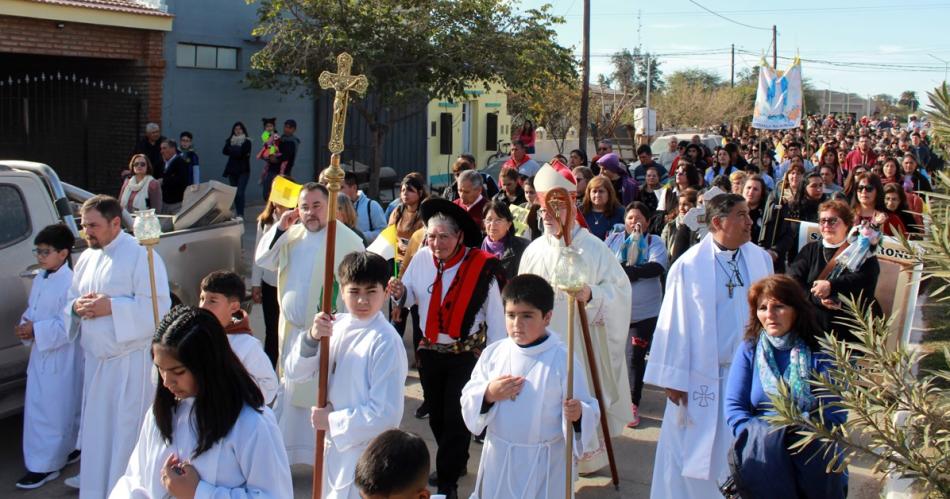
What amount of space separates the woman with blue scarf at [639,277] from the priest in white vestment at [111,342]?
350cm

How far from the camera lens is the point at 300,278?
6512mm

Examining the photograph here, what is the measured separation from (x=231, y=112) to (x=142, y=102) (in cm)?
213

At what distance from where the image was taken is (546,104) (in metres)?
30.8

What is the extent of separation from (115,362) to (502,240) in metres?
2.89

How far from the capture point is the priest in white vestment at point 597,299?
20.4ft

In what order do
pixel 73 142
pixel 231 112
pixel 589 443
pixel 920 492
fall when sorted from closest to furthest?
pixel 920 492, pixel 589 443, pixel 73 142, pixel 231 112

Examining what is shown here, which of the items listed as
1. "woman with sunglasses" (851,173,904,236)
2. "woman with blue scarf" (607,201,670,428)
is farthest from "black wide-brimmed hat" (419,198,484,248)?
"woman with sunglasses" (851,173,904,236)


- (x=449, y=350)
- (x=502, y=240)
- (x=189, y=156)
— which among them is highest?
(x=189, y=156)

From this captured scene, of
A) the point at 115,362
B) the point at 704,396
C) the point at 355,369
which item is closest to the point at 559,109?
the point at 115,362

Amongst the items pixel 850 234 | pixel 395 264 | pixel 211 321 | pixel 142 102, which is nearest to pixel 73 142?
pixel 142 102

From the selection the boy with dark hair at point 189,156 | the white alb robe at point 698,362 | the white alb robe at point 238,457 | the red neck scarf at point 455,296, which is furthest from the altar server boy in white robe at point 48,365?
the boy with dark hair at point 189,156

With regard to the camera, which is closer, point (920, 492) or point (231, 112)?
point (920, 492)

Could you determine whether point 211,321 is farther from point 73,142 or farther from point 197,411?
point 73,142

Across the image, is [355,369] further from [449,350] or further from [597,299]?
[597,299]
